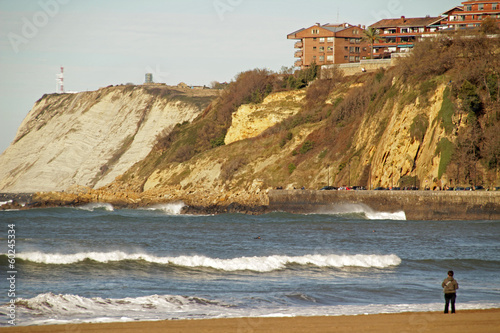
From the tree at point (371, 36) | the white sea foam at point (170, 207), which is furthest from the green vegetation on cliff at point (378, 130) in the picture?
the tree at point (371, 36)

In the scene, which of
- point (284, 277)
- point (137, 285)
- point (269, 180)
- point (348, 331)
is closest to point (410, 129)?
point (269, 180)

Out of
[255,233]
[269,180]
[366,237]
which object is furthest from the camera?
[269,180]

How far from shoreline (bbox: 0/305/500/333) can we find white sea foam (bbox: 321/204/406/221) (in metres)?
32.7

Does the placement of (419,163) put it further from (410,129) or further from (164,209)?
(164,209)

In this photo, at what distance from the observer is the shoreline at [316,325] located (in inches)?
529


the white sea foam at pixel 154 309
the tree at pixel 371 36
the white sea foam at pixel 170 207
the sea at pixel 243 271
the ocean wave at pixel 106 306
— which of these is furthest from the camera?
the tree at pixel 371 36

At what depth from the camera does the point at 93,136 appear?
115 meters

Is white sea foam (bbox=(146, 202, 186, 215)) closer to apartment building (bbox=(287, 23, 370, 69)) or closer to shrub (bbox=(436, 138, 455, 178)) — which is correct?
shrub (bbox=(436, 138, 455, 178))

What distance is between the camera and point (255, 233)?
37844 mm

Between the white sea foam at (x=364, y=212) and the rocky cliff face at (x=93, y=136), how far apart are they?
5523cm

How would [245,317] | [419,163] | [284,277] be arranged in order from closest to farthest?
[245,317] → [284,277] → [419,163]

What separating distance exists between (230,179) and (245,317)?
176ft

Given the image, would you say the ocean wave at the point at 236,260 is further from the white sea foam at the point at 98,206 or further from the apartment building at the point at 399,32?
the apartment building at the point at 399,32

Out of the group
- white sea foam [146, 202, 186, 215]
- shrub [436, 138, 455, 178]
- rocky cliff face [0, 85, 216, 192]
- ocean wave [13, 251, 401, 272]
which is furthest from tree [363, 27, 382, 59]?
ocean wave [13, 251, 401, 272]
